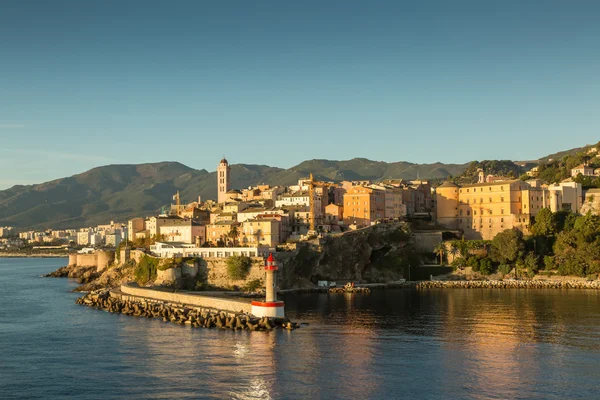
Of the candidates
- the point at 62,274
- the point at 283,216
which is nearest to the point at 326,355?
the point at 283,216

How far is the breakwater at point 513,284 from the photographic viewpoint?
251 ft

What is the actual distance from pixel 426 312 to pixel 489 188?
136 feet

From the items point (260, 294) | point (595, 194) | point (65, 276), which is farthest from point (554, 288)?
point (65, 276)

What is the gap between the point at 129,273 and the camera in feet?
273

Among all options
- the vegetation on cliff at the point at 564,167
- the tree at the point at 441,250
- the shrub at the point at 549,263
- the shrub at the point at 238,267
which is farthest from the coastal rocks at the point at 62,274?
the vegetation on cliff at the point at 564,167

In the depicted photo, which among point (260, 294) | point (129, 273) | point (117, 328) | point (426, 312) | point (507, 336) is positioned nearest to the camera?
point (507, 336)

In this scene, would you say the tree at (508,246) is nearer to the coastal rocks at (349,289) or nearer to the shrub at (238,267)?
the coastal rocks at (349,289)

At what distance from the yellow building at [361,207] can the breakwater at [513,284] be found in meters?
14.8

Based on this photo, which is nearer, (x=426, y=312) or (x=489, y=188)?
(x=426, y=312)

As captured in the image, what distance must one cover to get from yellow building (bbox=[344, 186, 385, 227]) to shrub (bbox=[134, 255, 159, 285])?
2881cm

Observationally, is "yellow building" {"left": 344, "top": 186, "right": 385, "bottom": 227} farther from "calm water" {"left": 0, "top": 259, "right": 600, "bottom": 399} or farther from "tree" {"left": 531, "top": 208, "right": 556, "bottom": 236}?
"calm water" {"left": 0, "top": 259, "right": 600, "bottom": 399}

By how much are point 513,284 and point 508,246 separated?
19.7 ft

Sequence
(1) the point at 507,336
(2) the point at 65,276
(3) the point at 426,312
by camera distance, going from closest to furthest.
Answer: (1) the point at 507,336 → (3) the point at 426,312 → (2) the point at 65,276

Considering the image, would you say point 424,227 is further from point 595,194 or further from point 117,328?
point 117,328
